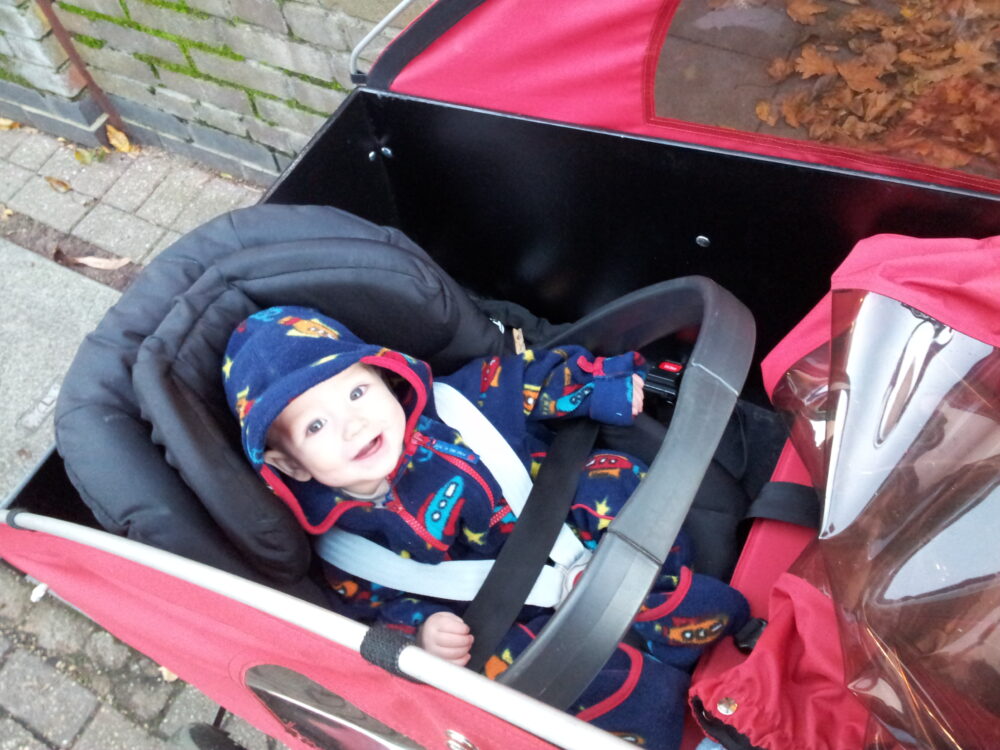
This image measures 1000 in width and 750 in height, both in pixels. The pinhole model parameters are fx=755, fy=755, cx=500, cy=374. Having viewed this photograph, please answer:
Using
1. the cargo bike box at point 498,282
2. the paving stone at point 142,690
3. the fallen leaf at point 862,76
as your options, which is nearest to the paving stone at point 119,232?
A: the cargo bike box at point 498,282

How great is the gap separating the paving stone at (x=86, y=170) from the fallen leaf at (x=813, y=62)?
2.12 meters

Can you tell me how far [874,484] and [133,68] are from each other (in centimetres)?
234

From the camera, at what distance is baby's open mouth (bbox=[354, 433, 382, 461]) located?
3.43 ft

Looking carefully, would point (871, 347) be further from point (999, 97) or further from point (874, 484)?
point (999, 97)

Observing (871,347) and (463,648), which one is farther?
(463,648)

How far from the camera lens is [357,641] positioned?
663 mm

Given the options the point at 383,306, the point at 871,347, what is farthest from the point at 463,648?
the point at 871,347

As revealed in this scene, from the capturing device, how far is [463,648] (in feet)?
3.38

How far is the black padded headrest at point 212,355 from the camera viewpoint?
36.2 inches

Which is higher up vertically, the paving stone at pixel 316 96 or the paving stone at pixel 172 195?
the paving stone at pixel 316 96

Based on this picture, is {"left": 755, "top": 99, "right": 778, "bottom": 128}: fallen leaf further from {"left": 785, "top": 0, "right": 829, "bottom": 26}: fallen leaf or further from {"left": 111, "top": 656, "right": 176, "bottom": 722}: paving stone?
{"left": 111, "top": 656, "right": 176, "bottom": 722}: paving stone

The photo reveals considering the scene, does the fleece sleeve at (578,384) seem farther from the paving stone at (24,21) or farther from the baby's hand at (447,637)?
the paving stone at (24,21)

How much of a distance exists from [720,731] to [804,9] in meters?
1.00

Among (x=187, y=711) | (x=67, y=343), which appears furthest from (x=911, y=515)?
(x=67, y=343)
